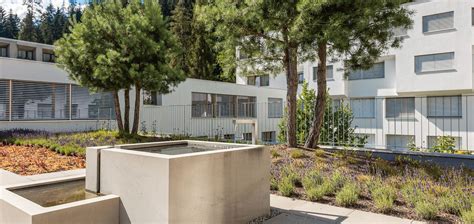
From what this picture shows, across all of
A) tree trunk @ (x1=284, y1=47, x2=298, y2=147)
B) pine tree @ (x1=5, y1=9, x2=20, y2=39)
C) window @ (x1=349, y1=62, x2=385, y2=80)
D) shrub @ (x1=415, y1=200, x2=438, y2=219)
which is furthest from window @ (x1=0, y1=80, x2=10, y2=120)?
pine tree @ (x1=5, y1=9, x2=20, y2=39)

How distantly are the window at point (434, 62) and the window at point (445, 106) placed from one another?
1.74 meters

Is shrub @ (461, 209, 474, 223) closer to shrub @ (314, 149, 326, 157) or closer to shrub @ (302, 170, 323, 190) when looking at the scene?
shrub @ (302, 170, 323, 190)

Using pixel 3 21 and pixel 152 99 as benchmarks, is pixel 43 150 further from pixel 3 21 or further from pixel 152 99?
pixel 3 21

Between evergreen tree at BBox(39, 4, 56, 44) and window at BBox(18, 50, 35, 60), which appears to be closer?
window at BBox(18, 50, 35, 60)

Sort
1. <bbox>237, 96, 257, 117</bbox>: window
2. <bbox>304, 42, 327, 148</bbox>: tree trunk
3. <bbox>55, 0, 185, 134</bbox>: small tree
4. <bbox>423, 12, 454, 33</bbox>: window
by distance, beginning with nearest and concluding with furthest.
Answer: <bbox>304, 42, 327, 148</bbox>: tree trunk, <bbox>55, 0, 185, 134</bbox>: small tree, <bbox>423, 12, 454, 33</bbox>: window, <bbox>237, 96, 257, 117</bbox>: window

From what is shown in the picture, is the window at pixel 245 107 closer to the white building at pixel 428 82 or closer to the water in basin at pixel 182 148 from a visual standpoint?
the white building at pixel 428 82

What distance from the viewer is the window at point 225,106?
1986 centimetres

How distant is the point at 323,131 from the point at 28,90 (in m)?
13.2

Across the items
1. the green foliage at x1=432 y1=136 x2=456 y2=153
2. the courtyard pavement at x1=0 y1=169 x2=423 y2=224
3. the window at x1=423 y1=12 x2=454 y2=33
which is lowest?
the courtyard pavement at x1=0 y1=169 x2=423 y2=224

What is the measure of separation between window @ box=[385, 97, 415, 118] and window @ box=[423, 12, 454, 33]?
419 cm

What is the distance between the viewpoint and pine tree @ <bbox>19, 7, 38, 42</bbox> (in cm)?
4009

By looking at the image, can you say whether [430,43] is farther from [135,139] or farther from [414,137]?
[135,139]

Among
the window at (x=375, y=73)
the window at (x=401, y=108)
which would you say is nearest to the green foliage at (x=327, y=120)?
the window at (x=401, y=108)

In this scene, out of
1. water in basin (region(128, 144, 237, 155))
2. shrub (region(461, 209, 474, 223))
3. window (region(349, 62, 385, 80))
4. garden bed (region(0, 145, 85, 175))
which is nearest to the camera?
shrub (region(461, 209, 474, 223))
